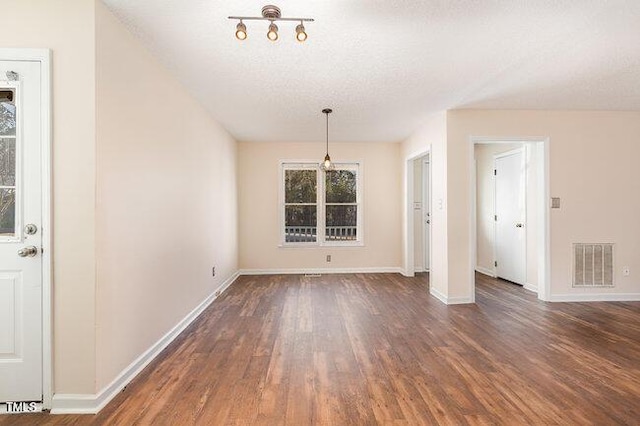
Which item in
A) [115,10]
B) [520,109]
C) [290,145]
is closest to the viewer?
[115,10]

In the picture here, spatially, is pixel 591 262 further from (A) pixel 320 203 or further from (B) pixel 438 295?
(A) pixel 320 203

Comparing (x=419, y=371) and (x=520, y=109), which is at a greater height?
(x=520, y=109)

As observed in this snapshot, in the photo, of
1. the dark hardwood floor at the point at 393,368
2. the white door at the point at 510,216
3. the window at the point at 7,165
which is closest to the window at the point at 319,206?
the dark hardwood floor at the point at 393,368

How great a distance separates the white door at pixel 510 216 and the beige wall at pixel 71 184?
19.0 ft

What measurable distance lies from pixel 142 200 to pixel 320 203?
4.12 metres

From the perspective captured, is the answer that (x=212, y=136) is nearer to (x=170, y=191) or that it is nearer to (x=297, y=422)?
(x=170, y=191)

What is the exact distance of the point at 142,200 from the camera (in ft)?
8.39

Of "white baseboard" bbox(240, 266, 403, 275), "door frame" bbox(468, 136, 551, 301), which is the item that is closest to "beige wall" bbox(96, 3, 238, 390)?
"white baseboard" bbox(240, 266, 403, 275)

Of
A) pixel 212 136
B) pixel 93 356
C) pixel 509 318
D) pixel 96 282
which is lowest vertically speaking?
pixel 509 318

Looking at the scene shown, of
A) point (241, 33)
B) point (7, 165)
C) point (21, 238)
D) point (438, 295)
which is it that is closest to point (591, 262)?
point (438, 295)

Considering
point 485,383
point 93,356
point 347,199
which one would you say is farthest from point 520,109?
point 93,356

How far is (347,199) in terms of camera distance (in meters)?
6.45

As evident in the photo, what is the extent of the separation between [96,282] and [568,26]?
388 centimetres

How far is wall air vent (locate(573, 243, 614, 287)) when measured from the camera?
434 cm
